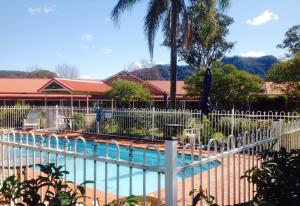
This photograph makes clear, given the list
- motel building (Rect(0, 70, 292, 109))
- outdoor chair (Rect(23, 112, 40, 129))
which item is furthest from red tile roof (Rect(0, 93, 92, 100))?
outdoor chair (Rect(23, 112, 40, 129))

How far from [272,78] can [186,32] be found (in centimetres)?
656

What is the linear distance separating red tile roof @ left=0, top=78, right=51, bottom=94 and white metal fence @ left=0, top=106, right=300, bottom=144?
6149mm

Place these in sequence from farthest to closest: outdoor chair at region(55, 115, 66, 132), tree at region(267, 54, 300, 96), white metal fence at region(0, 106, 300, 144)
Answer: outdoor chair at region(55, 115, 66, 132), tree at region(267, 54, 300, 96), white metal fence at region(0, 106, 300, 144)

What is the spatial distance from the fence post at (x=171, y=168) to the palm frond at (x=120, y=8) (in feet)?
53.7

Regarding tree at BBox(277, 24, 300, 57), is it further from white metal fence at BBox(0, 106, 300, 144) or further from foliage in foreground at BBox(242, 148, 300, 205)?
foliage in foreground at BBox(242, 148, 300, 205)

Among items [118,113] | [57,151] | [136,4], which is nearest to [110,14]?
[136,4]

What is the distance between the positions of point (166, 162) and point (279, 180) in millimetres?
1108

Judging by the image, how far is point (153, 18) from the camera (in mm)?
18125

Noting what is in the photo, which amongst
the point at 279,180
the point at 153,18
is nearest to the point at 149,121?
the point at 153,18

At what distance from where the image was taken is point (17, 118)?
21.6m

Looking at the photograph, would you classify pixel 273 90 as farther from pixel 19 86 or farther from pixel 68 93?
pixel 19 86

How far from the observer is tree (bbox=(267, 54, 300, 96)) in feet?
63.0

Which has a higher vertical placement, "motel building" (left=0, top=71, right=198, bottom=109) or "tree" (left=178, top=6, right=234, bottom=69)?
"tree" (left=178, top=6, right=234, bottom=69)

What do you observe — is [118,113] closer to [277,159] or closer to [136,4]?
[136,4]
